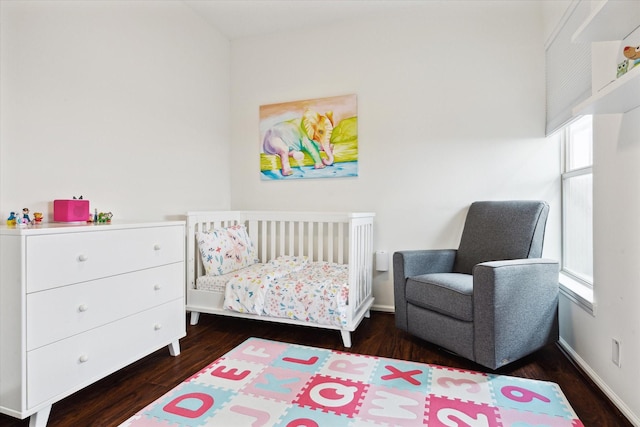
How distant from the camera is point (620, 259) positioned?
1467 mm

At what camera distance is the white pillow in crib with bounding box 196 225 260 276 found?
2.44m

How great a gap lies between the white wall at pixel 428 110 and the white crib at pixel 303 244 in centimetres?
25

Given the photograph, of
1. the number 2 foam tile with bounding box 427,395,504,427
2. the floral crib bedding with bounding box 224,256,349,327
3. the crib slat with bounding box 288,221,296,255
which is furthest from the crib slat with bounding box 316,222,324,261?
the number 2 foam tile with bounding box 427,395,504,427

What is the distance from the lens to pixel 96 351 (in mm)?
1497

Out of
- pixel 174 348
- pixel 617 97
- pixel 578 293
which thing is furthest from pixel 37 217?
pixel 578 293

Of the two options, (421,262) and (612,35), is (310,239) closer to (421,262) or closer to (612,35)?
(421,262)

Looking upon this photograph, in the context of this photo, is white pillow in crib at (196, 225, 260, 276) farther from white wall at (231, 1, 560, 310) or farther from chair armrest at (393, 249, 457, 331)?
chair armrest at (393, 249, 457, 331)

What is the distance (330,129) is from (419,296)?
5.20 ft

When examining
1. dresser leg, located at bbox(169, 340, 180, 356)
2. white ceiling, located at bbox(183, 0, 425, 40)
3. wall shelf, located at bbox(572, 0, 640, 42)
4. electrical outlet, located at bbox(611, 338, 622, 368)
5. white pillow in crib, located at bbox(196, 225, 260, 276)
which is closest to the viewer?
wall shelf, located at bbox(572, 0, 640, 42)

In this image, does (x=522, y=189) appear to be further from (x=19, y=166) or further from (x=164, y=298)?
(x=19, y=166)

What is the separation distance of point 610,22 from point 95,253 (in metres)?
2.31

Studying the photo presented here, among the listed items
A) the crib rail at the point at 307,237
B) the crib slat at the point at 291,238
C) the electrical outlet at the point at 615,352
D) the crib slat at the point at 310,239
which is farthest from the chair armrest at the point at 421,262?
the electrical outlet at the point at 615,352

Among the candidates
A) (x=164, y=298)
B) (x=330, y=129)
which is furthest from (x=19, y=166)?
(x=330, y=129)

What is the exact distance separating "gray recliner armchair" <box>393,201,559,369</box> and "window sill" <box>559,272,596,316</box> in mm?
113
